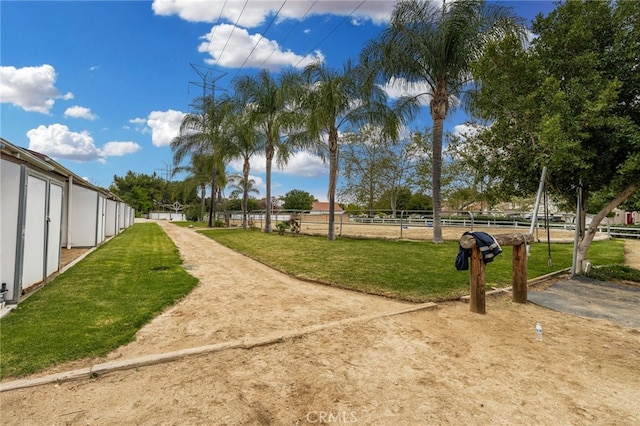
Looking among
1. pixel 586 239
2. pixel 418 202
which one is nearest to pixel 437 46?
pixel 586 239

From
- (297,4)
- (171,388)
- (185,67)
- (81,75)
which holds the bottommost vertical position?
(171,388)

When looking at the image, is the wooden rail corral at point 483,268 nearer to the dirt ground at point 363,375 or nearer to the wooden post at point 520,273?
the wooden post at point 520,273

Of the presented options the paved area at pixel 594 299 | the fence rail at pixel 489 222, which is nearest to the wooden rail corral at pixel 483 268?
the paved area at pixel 594 299

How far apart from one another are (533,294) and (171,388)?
537 centimetres

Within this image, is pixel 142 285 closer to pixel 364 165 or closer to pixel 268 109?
pixel 268 109

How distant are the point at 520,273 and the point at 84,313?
5.88 metres

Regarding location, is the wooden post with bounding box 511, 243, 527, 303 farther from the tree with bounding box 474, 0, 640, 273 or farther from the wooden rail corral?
the tree with bounding box 474, 0, 640, 273

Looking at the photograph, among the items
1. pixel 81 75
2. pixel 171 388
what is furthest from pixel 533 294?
pixel 81 75

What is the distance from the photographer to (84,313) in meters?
3.71

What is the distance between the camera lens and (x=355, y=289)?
5285mm

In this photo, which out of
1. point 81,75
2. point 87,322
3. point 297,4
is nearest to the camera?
point 87,322

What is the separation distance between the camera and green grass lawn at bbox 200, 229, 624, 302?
17.1ft

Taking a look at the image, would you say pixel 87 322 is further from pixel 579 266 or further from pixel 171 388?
pixel 579 266

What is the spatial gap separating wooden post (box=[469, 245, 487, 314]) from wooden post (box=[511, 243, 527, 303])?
3.01ft
